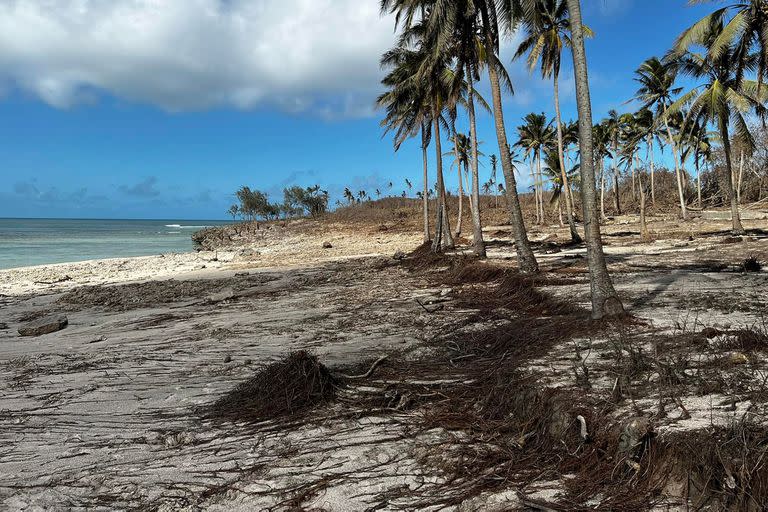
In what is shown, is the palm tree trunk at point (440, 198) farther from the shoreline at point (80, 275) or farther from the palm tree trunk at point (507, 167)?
the shoreline at point (80, 275)

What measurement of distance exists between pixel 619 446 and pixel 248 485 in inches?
103

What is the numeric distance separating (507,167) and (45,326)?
11.7 m

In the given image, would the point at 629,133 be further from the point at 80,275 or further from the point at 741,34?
the point at 80,275

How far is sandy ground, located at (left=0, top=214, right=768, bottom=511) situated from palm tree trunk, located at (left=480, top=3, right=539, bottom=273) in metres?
1.12

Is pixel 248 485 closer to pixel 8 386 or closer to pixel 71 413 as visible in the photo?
pixel 71 413

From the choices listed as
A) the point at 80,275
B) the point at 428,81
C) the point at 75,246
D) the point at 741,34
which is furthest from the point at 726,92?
the point at 75,246

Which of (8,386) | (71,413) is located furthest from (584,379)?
(8,386)

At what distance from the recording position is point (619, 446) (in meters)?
3.04

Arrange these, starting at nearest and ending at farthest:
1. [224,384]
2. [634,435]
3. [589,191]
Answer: [634,435], [224,384], [589,191]

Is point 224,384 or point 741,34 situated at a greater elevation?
point 741,34

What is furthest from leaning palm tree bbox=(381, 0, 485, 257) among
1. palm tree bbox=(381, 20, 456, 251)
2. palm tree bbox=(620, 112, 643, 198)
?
palm tree bbox=(620, 112, 643, 198)

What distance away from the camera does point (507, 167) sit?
12.6 meters

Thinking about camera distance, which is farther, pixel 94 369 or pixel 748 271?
pixel 748 271

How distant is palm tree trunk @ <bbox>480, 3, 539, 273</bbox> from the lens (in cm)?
1226
